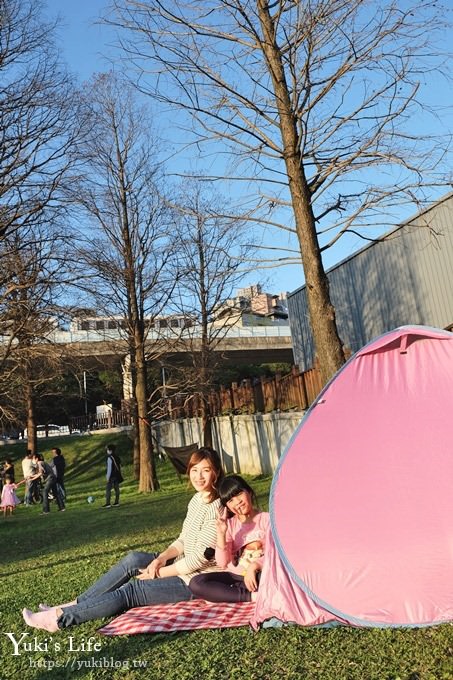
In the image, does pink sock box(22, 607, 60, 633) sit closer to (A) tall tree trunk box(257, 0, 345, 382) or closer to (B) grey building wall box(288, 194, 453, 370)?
(A) tall tree trunk box(257, 0, 345, 382)

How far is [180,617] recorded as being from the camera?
4902 mm

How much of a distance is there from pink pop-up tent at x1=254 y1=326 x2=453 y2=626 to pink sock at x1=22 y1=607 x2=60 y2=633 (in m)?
1.50

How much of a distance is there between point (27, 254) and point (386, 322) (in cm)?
1006

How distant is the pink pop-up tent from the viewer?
4.75m

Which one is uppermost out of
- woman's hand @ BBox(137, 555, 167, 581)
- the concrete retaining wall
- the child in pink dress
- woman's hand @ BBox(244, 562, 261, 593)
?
the concrete retaining wall

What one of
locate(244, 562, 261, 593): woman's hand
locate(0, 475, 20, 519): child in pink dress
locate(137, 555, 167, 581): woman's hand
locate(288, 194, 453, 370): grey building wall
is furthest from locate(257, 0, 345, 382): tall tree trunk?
locate(0, 475, 20, 519): child in pink dress

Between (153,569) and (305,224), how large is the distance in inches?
160

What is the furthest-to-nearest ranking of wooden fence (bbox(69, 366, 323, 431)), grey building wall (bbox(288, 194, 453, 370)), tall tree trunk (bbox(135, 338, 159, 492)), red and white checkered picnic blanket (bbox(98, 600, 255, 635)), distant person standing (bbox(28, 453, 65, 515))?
tall tree trunk (bbox(135, 338, 159, 492)) → wooden fence (bbox(69, 366, 323, 431)) → distant person standing (bbox(28, 453, 65, 515)) → grey building wall (bbox(288, 194, 453, 370)) → red and white checkered picnic blanket (bbox(98, 600, 255, 635))

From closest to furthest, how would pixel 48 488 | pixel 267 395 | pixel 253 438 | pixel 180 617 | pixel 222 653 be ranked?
pixel 222 653 < pixel 180 617 < pixel 48 488 < pixel 267 395 < pixel 253 438

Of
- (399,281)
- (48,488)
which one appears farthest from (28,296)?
(399,281)

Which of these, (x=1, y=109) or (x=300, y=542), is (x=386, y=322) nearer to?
(x=1, y=109)

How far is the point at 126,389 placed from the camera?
28.4 meters

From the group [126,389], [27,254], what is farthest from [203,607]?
[126,389]

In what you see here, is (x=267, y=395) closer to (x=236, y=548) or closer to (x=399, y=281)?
(x=399, y=281)
